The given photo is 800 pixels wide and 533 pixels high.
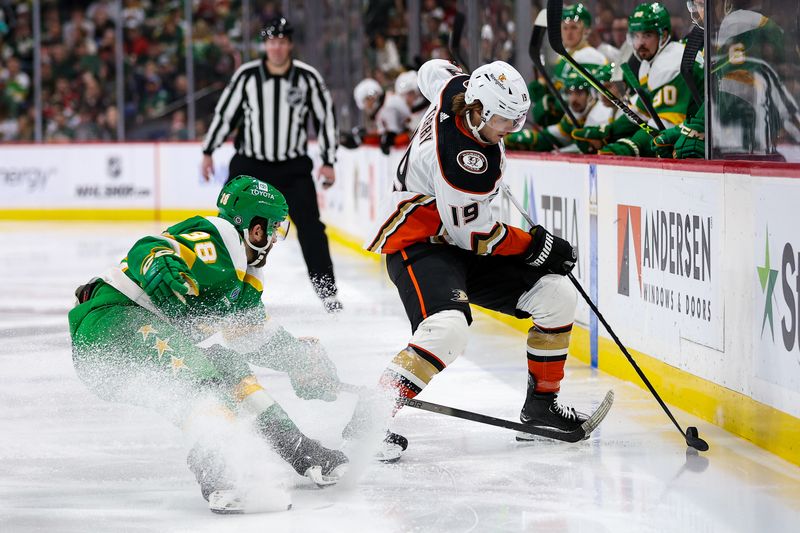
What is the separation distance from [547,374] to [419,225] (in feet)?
2.12

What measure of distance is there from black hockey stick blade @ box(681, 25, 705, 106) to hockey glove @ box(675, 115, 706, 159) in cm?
30

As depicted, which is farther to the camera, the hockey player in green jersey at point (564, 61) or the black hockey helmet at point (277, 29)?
the black hockey helmet at point (277, 29)

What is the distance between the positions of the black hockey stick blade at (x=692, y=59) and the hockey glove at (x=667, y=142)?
0.17 m

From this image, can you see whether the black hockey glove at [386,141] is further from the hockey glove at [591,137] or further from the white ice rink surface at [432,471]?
the white ice rink surface at [432,471]

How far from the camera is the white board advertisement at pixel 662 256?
14.6ft

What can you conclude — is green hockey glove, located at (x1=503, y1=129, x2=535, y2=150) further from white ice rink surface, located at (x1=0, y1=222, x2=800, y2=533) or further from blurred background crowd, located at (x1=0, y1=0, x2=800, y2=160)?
blurred background crowd, located at (x1=0, y1=0, x2=800, y2=160)

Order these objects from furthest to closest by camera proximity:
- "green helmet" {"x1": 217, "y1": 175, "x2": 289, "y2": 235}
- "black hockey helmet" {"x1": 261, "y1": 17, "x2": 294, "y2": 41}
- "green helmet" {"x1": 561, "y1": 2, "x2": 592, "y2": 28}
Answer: "black hockey helmet" {"x1": 261, "y1": 17, "x2": 294, "y2": 41}
"green helmet" {"x1": 561, "y1": 2, "x2": 592, "y2": 28}
"green helmet" {"x1": 217, "y1": 175, "x2": 289, "y2": 235}

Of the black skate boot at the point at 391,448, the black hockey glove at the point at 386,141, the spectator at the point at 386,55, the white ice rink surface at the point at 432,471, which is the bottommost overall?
the white ice rink surface at the point at 432,471

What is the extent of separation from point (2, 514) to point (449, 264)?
Answer: 149 cm

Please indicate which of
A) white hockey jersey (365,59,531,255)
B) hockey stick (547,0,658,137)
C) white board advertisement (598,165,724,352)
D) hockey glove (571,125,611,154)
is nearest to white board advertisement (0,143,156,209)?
hockey glove (571,125,611,154)

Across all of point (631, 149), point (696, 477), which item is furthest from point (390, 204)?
point (631, 149)

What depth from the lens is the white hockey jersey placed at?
3.88 meters

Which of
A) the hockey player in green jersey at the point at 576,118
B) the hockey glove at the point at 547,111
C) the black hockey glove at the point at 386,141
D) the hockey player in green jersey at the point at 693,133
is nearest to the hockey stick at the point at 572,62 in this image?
the hockey player in green jersey at the point at 693,133

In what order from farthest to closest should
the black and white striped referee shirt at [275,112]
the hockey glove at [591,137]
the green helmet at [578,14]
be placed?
the black and white striped referee shirt at [275,112]
the green helmet at [578,14]
the hockey glove at [591,137]
